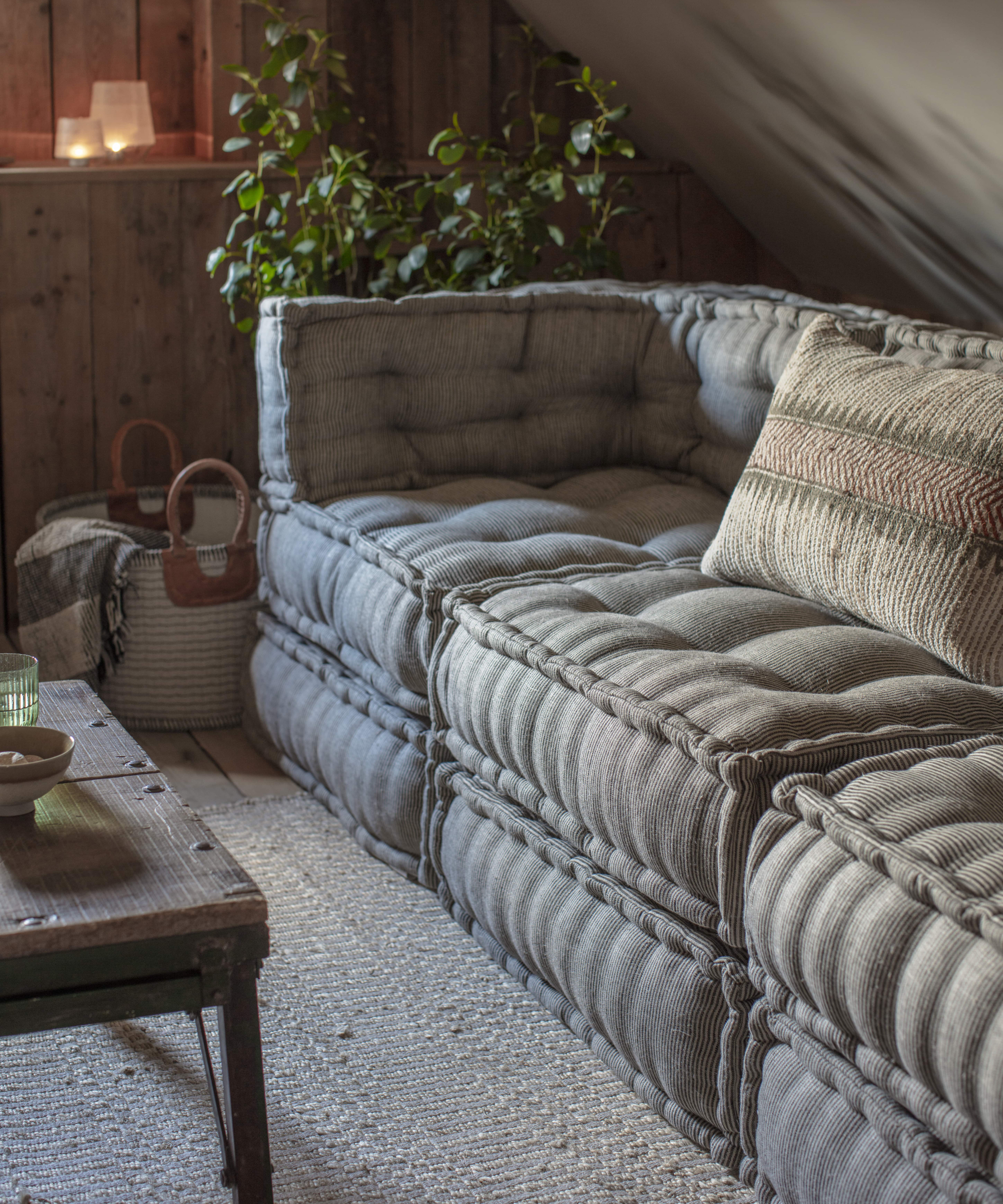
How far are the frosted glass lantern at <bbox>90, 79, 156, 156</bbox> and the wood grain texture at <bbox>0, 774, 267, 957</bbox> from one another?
218cm

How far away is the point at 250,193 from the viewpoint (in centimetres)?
292

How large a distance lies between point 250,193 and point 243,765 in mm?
1221

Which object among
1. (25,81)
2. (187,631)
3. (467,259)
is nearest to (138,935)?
(187,631)

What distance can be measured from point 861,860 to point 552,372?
→ 59.9 inches

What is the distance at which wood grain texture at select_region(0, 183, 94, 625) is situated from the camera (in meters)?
3.03

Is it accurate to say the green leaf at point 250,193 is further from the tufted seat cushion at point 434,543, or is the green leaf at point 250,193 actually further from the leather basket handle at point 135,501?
the tufted seat cushion at point 434,543

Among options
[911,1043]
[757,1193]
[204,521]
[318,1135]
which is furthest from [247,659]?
[911,1043]

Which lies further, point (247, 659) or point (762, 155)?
point (762, 155)

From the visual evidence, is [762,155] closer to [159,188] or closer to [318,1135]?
[159,188]

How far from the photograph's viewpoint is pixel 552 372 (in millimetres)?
2529

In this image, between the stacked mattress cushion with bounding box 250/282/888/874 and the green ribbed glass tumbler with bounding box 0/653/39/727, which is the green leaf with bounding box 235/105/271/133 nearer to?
the stacked mattress cushion with bounding box 250/282/888/874

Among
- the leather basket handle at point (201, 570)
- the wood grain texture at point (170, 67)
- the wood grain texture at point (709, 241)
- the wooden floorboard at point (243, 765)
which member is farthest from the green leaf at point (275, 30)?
the wooden floorboard at point (243, 765)

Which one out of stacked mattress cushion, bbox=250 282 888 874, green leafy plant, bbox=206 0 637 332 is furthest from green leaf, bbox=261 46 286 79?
stacked mattress cushion, bbox=250 282 888 874

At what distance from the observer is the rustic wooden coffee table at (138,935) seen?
1.11m
